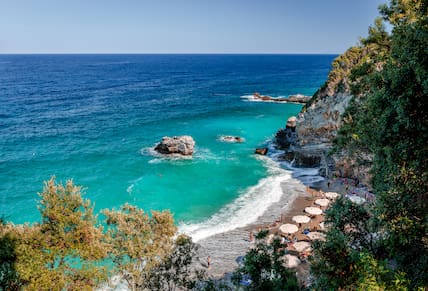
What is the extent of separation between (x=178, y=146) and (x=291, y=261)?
30.6m

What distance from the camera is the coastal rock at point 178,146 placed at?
49.9 metres

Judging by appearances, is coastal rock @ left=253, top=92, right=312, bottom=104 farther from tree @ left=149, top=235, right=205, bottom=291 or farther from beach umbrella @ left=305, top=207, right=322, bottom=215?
tree @ left=149, top=235, right=205, bottom=291

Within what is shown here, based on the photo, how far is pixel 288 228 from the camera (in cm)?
2875

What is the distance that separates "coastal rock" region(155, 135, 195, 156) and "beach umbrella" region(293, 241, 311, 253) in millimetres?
27601

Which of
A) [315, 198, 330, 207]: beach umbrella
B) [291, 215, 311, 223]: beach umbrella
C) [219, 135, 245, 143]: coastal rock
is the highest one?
[219, 135, 245, 143]: coastal rock

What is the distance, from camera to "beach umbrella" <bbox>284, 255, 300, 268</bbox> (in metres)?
23.5

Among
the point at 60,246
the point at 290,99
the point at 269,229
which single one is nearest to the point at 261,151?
the point at 269,229

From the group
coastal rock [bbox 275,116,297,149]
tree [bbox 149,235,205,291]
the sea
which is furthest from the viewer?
coastal rock [bbox 275,116,297,149]

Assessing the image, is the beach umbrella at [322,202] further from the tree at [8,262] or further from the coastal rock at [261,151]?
the tree at [8,262]

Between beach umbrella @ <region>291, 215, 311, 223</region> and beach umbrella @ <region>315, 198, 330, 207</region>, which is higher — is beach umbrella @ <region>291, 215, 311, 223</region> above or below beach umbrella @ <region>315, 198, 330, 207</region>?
below

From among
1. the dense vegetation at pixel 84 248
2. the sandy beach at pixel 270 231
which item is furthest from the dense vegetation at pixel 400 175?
the sandy beach at pixel 270 231

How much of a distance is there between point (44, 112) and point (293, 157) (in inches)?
2442

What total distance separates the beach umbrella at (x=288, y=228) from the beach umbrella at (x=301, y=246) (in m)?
1.81

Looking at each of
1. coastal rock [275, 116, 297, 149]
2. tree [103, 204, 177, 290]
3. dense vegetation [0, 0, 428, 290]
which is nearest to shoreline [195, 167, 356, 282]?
tree [103, 204, 177, 290]
